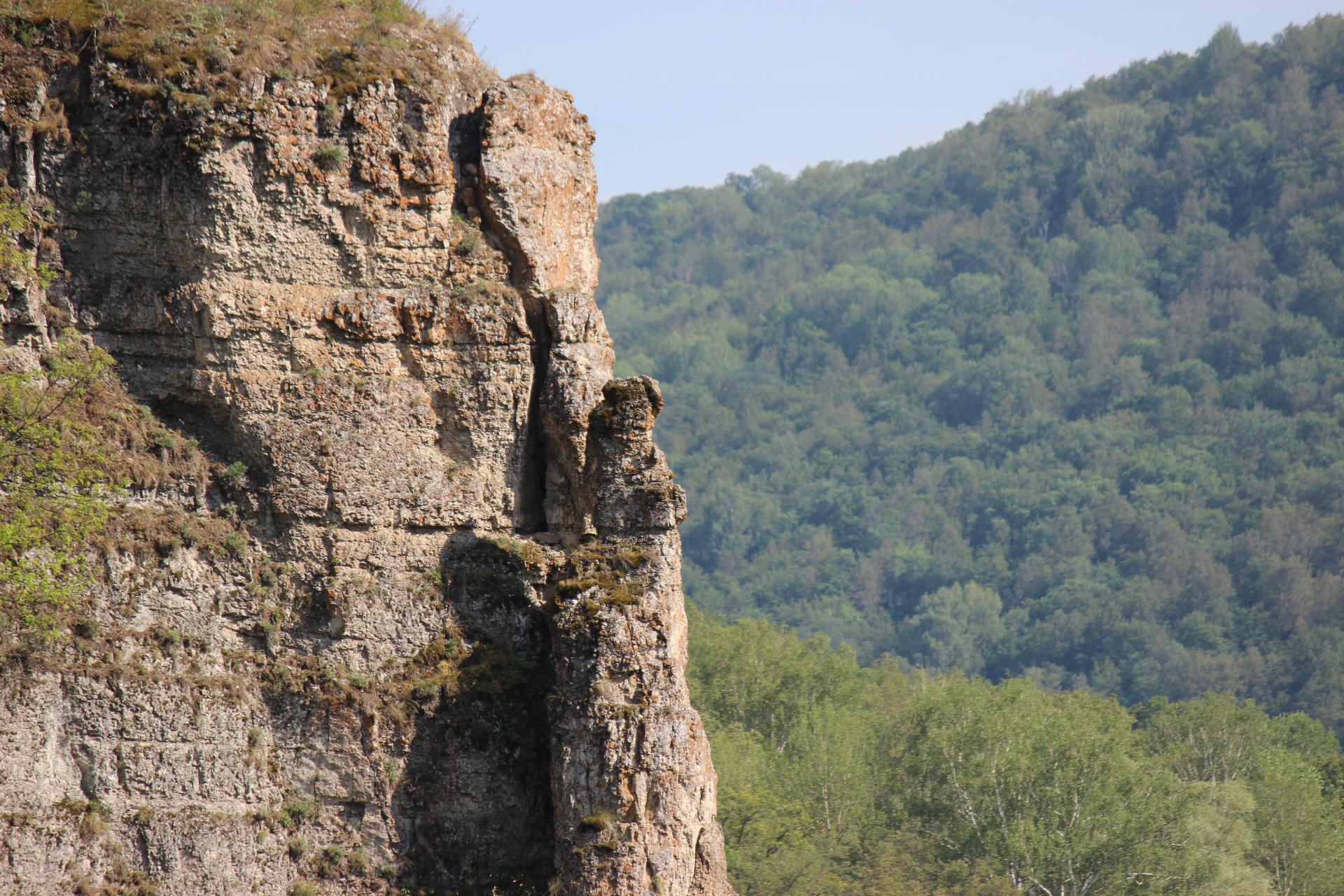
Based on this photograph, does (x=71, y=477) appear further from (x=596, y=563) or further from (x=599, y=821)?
(x=599, y=821)

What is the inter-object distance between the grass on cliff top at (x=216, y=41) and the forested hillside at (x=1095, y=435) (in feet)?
322

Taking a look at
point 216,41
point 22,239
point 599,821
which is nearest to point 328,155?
point 216,41

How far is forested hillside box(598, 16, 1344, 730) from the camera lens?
129m

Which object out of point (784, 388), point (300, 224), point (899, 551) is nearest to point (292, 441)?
point (300, 224)

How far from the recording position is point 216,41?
23797 millimetres

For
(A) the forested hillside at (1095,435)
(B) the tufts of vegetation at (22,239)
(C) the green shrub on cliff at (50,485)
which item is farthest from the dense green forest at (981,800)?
(A) the forested hillside at (1095,435)

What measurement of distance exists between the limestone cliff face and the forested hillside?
95.5 metres

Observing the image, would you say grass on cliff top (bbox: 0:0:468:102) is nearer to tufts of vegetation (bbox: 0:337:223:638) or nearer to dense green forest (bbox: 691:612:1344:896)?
tufts of vegetation (bbox: 0:337:223:638)

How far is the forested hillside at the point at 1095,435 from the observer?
12900 centimetres

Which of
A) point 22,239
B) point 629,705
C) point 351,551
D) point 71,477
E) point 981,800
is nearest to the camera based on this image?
point 71,477

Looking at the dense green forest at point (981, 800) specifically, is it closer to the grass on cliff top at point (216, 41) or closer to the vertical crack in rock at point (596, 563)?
the vertical crack in rock at point (596, 563)

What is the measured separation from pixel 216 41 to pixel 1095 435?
145 m

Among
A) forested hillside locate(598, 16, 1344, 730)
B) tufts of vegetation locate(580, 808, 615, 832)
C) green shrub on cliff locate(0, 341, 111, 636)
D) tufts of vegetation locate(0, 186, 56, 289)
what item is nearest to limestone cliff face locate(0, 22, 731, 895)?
tufts of vegetation locate(580, 808, 615, 832)

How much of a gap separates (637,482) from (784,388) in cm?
16186
